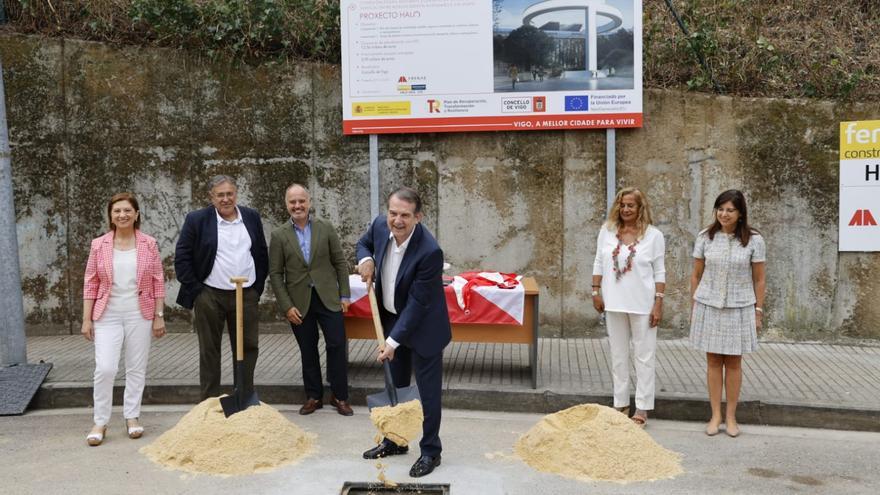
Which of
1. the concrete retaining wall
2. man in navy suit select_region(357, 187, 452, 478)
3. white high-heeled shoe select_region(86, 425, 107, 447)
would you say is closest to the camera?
man in navy suit select_region(357, 187, 452, 478)

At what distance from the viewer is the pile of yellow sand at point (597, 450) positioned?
505cm

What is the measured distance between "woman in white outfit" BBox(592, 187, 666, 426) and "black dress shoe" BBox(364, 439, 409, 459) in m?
1.87

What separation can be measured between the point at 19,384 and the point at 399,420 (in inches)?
152

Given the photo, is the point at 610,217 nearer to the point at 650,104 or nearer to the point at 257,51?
the point at 650,104

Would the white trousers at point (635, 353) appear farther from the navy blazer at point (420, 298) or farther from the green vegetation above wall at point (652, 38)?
the green vegetation above wall at point (652, 38)

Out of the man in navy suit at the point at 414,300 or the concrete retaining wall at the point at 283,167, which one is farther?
the concrete retaining wall at the point at 283,167

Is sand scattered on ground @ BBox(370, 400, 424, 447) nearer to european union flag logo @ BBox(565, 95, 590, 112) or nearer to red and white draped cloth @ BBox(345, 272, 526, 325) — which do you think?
red and white draped cloth @ BBox(345, 272, 526, 325)

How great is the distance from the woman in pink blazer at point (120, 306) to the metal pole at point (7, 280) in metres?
1.85

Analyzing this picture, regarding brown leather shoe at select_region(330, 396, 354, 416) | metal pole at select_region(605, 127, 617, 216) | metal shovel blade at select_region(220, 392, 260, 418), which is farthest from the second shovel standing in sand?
metal pole at select_region(605, 127, 617, 216)

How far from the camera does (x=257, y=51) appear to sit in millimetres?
9297

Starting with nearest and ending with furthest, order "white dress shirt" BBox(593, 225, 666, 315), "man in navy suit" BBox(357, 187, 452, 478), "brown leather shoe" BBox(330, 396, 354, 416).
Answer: "man in navy suit" BBox(357, 187, 452, 478) → "white dress shirt" BBox(593, 225, 666, 315) → "brown leather shoe" BBox(330, 396, 354, 416)

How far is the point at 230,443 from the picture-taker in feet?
17.3

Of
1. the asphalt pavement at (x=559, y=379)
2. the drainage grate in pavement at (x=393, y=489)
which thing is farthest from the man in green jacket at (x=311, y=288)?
the drainage grate in pavement at (x=393, y=489)

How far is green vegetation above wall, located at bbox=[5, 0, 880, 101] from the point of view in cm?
902
